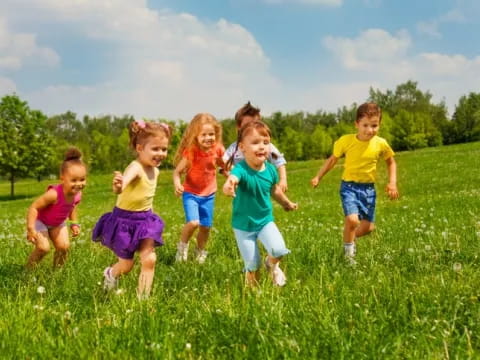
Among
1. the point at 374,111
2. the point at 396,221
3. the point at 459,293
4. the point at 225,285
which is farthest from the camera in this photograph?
the point at 396,221

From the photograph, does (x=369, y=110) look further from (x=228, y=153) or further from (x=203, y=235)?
(x=203, y=235)

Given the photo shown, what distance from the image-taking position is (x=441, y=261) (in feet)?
17.7

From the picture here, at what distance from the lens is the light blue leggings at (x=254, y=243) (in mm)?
5219

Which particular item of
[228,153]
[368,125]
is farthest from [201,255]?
[368,125]

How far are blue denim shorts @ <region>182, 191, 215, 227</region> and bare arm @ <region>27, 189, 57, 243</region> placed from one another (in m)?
2.04

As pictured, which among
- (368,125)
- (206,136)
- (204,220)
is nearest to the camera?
(368,125)

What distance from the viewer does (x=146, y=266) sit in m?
5.19

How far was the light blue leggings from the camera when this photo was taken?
5.22 meters

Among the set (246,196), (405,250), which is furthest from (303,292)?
(405,250)

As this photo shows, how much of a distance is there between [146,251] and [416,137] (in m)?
80.2

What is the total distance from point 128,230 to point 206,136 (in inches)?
95.2

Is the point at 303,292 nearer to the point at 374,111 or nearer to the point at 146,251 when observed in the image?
the point at 146,251

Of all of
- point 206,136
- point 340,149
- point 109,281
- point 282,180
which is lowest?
point 109,281

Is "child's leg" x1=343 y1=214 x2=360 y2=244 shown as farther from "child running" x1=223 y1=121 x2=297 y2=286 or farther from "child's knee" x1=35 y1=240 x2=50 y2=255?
"child's knee" x1=35 y1=240 x2=50 y2=255
